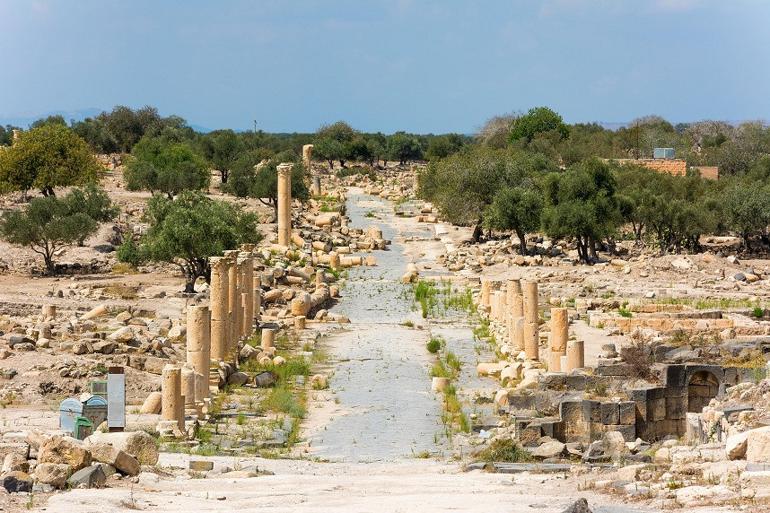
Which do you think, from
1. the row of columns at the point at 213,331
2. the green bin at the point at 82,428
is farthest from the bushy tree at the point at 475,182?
the green bin at the point at 82,428

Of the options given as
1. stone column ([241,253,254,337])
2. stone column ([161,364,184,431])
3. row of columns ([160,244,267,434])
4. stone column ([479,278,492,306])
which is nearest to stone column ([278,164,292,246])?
stone column ([479,278,492,306])

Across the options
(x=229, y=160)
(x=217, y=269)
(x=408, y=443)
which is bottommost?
(x=408, y=443)

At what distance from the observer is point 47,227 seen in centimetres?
4319

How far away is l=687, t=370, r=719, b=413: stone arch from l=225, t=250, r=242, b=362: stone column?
9.80 metres

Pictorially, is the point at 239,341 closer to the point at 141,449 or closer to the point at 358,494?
the point at 141,449

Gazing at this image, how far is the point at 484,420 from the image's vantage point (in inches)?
879

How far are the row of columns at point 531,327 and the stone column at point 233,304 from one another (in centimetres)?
625

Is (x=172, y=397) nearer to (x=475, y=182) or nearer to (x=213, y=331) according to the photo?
(x=213, y=331)

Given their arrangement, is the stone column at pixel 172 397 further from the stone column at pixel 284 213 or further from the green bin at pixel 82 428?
the stone column at pixel 284 213

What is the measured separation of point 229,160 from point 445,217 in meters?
19.2

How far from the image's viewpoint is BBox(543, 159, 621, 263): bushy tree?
46.9 m

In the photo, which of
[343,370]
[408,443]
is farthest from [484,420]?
[343,370]

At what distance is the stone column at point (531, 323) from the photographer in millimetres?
28672

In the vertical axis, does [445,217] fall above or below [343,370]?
above
